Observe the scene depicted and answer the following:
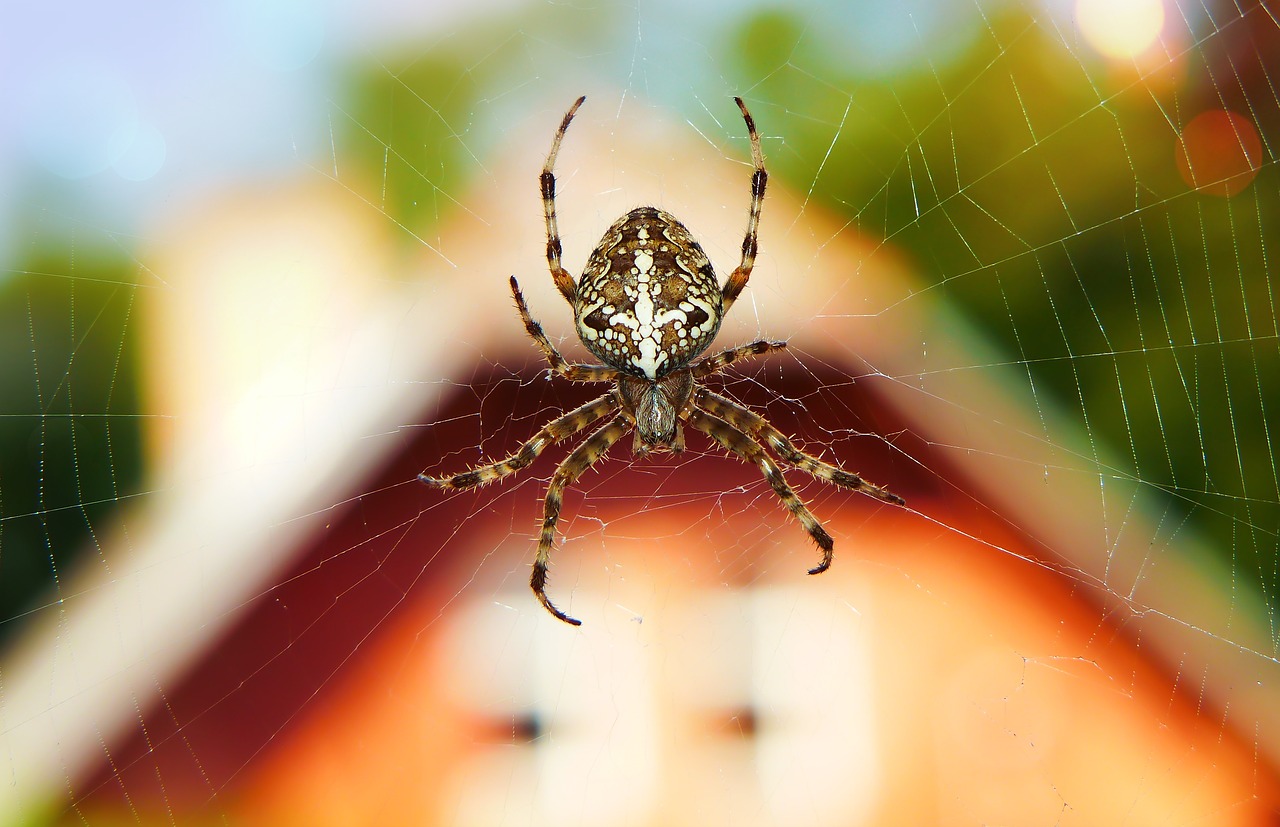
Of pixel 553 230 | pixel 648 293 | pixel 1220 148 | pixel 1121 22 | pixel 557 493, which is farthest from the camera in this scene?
pixel 1220 148

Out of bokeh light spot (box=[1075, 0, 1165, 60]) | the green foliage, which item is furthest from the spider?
the green foliage

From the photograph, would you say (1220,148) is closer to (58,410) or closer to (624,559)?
(624,559)

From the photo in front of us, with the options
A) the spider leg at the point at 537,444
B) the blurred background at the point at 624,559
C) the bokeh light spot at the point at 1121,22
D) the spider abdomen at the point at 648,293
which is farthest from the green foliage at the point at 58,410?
the bokeh light spot at the point at 1121,22

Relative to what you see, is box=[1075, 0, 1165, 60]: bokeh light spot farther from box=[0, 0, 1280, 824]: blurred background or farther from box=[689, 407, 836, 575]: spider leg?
box=[689, 407, 836, 575]: spider leg

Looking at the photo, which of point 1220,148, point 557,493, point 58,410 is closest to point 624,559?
point 557,493

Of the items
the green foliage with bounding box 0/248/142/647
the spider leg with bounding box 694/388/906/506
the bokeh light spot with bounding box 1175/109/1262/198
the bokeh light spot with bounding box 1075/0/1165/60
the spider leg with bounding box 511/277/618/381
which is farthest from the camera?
the green foliage with bounding box 0/248/142/647

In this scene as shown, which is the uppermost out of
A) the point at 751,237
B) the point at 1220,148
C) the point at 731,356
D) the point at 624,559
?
the point at 1220,148
